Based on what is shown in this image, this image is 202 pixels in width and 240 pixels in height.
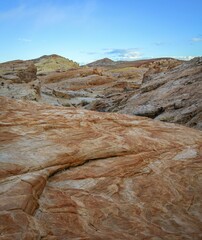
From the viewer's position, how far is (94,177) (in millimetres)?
8445

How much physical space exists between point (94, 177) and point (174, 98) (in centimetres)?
1315

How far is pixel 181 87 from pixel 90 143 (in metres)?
13.7

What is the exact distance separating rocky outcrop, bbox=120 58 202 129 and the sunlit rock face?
5707mm

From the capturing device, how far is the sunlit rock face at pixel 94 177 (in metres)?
6.43

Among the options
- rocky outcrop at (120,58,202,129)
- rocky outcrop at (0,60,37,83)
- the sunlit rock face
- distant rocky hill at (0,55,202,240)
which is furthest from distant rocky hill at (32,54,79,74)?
the sunlit rock face

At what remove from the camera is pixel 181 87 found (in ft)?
70.6

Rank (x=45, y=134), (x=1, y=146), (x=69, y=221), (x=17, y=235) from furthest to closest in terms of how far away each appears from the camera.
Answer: (x=45, y=134), (x=1, y=146), (x=69, y=221), (x=17, y=235)

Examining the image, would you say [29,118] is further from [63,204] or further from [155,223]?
[155,223]

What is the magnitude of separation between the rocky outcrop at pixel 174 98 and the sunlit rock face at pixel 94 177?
18.7 ft

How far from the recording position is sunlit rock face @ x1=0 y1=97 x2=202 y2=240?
6.43 metres

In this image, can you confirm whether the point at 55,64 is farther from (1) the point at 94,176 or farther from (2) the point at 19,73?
(1) the point at 94,176

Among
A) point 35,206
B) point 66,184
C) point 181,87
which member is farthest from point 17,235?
point 181,87

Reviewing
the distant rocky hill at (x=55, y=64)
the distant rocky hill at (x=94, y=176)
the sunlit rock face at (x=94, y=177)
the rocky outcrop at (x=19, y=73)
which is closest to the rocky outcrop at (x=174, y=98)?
the distant rocky hill at (x=94, y=176)

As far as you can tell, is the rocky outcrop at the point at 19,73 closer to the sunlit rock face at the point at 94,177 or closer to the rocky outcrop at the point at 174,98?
the rocky outcrop at the point at 174,98
